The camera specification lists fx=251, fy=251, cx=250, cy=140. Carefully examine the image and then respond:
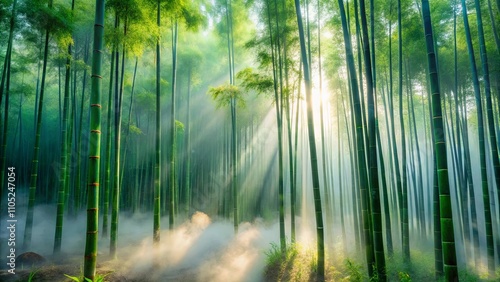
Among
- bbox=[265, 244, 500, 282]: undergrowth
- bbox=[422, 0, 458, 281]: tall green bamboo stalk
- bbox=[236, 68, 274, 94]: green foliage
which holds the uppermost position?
bbox=[236, 68, 274, 94]: green foliage

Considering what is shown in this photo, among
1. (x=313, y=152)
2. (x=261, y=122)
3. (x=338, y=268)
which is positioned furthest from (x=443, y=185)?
(x=261, y=122)

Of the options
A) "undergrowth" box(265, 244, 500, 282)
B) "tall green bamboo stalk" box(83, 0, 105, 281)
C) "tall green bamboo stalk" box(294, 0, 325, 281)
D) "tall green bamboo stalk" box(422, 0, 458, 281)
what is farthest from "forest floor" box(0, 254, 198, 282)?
"tall green bamboo stalk" box(422, 0, 458, 281)

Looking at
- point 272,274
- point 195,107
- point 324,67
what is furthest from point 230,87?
point 195,107

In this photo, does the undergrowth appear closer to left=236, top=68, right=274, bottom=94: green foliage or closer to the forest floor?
the forest floor

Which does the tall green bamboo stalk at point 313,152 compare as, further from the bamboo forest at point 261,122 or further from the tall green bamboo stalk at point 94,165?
the tall green bamboo stalk at point 94,165

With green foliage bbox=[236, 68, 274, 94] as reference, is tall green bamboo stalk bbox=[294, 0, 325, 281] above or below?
below

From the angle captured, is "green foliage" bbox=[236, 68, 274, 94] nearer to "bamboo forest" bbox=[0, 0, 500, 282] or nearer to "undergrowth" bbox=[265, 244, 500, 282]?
"bamboo forest" bbox=[0, 0, 500, 282]

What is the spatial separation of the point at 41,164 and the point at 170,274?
12753mm

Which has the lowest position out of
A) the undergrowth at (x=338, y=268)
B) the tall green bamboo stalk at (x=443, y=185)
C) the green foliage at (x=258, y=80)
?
the undergrowth at (x=338, y=268)

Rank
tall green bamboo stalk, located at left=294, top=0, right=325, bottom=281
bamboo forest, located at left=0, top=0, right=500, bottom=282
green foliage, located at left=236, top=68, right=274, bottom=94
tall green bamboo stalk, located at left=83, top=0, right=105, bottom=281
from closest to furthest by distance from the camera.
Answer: tall green bamboo stalk, located at left=83, top=0, right=105, bottom=281 → bamboo forest, located at left=0, top=0, right=500, bottom=282 → tall green bamboo stalk, located at left=294, top=0, right=325, bottom=281 → green foliage, located at left=236, top=68, right=274, bottom=94

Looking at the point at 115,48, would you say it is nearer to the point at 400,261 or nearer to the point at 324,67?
the point at 324,67

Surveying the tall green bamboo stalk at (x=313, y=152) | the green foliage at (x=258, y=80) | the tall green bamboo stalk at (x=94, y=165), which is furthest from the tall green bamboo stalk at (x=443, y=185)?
the green foliage at (x=258, y=80)

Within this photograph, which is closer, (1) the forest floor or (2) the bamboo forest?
(2) the bamboo forest

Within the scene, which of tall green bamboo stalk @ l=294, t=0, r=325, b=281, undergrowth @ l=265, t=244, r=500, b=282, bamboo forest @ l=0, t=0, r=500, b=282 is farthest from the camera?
undergrowth @ l=265, t=244, r=500, b=282
